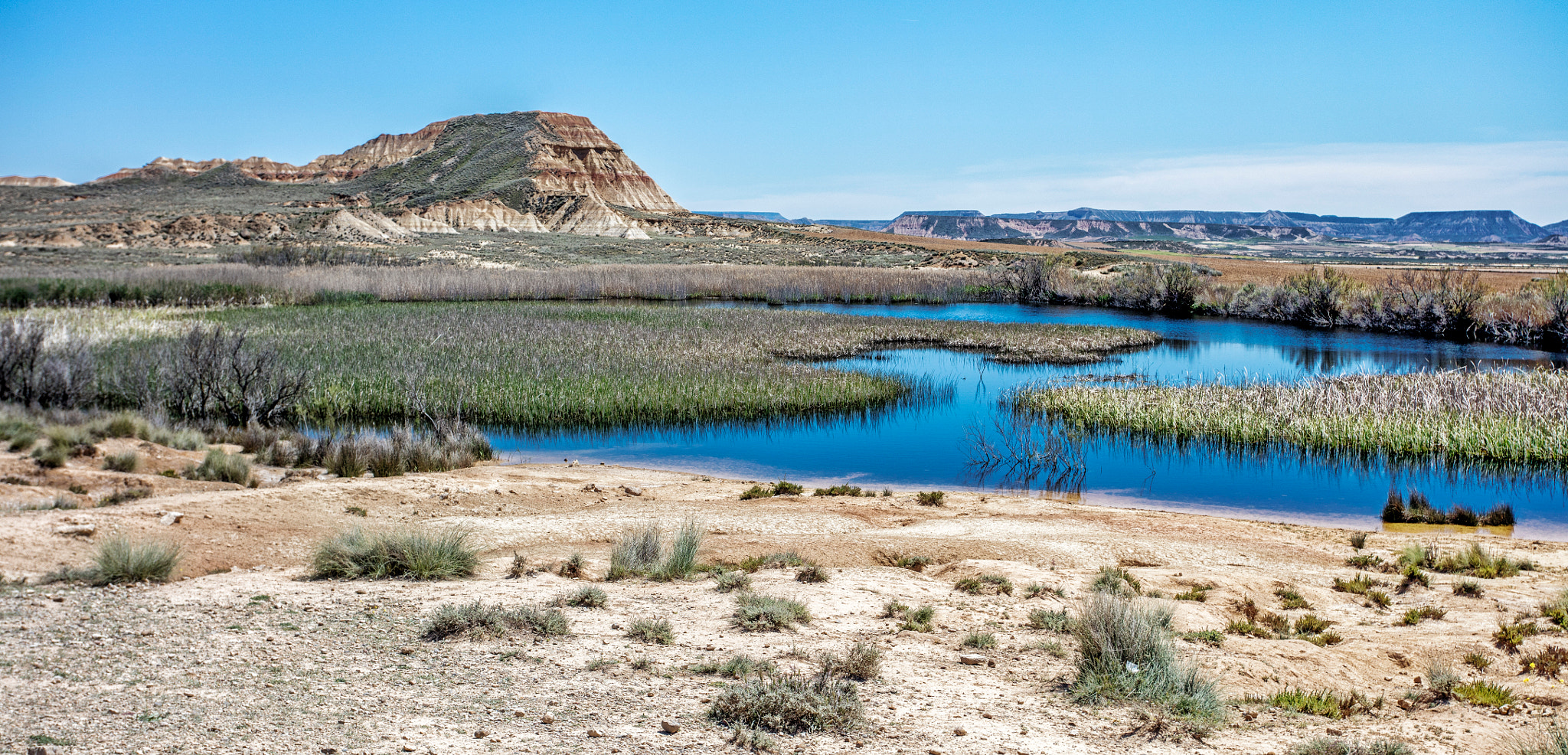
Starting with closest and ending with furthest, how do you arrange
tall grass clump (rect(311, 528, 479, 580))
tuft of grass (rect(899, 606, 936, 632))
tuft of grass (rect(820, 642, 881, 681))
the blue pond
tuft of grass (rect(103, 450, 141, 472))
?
tuft of grass (rect(820, 642, 881, 681)) < tuft of grass (rect(899, 606, 936, 632)) < tall grass clump (rect(311, 528, 479, 580)) < tuft of grass (rect(103, 450, 141, 472)) < the blue pond

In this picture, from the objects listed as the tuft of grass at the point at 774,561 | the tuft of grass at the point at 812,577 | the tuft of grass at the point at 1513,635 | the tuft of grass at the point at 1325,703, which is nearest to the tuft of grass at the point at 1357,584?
the tuft of grass at the point at 1513,635

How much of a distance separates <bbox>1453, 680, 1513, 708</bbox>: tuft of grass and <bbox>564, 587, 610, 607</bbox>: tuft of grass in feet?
18.2

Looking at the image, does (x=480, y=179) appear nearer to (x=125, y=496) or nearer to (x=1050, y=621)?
(x=125, y=496)

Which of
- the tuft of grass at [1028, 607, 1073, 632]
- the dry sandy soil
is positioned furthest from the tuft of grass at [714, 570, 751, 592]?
the tuft of grass at [1028, 607, 1073, 632]

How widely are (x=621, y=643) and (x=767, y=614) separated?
1050 mm

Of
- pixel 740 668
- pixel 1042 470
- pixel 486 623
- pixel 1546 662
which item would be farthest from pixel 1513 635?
pixel 1042 470

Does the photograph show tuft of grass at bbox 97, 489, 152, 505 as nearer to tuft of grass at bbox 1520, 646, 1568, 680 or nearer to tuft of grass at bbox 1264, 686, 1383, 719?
tuft of grass at bbox 1264, 686, 1383, 719

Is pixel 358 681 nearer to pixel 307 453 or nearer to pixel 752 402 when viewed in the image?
pixel 307 453

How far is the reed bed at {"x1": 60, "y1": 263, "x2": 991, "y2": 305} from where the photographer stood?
34344 millimetres

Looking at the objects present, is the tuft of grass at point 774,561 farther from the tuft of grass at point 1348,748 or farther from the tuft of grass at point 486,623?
the tuft of grass at point 1348,748

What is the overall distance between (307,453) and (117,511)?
4.58 m

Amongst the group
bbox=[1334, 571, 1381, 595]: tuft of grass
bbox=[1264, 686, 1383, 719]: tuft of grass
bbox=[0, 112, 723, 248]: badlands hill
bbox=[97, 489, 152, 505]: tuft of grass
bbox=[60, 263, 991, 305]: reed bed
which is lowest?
bbox=[1334, 571, 1381, 595]: tuft of grass

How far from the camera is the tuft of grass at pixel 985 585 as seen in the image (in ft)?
26.1

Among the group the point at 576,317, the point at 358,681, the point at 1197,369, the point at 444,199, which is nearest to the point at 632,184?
the point at 444,199
